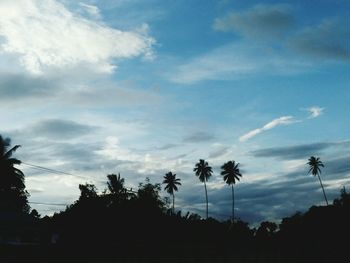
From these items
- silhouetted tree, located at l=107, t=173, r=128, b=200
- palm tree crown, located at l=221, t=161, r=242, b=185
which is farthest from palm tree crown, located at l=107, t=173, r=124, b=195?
palm tree crown, located at l=221, t=161, r=242, b=185

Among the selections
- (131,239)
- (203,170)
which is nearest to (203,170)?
(203,170)

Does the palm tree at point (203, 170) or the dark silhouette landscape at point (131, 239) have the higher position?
the palm tree at point (203, 170)

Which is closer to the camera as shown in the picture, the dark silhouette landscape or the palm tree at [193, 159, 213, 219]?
the dark silhouette landscape

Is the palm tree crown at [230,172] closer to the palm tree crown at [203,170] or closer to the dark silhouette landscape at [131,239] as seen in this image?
the palm tree crown at [203,170]

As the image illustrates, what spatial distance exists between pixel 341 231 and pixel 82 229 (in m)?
23.9

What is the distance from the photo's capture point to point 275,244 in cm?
3397

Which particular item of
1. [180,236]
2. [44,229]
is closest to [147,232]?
[180,236]

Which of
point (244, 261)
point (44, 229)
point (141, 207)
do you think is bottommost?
point (244, 261)

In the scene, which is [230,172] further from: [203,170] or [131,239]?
[131,239]

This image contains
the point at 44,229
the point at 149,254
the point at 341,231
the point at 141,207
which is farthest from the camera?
the point at 141,207

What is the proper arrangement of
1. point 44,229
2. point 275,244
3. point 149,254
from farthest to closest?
point 275,244
point 44,229
point 149,254

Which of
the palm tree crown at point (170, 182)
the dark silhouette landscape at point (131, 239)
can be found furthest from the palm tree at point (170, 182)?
the dark silhouette landscape at point (131, 239)

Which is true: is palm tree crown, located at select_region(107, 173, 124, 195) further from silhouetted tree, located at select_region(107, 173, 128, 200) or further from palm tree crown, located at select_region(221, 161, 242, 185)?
palm tree crown, located at select_region(221, 161, 242, 185)

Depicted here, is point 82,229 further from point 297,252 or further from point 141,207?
point 297,252
